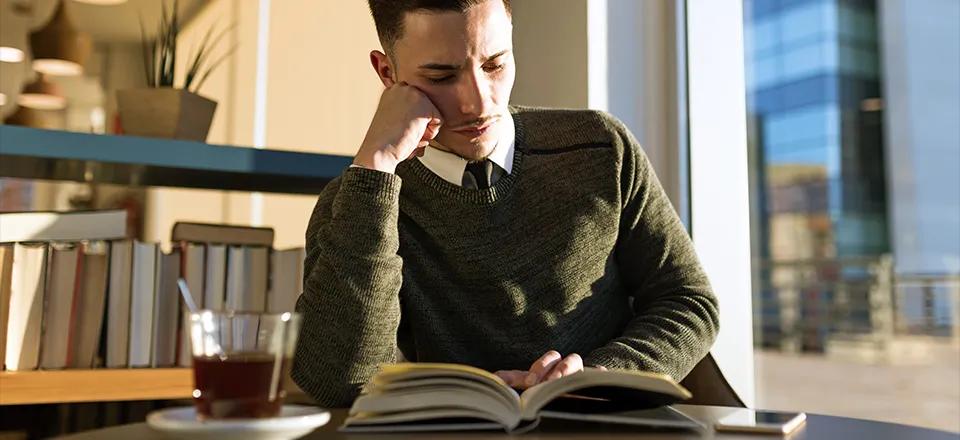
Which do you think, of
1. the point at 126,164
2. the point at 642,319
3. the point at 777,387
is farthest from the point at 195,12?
the point at 777,387

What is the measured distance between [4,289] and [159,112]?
469 millimetres

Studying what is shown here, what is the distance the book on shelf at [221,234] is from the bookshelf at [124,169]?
0.11m

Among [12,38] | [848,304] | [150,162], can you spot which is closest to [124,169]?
[150,162]

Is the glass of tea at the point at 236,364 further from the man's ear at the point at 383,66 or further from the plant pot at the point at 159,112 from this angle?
the plant pot at the point at 159,112

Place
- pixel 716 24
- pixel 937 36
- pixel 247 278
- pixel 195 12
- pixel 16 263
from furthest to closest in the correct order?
pixel 195 12 → pixel 937 36 → pixel 716 24 → pixel 247 278 → pixel 16 263

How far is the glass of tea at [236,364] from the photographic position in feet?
2.17

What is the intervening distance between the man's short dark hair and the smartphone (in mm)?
Result: 669

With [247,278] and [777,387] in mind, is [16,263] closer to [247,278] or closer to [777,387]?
[247,278]

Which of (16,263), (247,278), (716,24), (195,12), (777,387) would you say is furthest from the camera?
(777,387)

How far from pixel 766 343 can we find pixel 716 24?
17.7ft

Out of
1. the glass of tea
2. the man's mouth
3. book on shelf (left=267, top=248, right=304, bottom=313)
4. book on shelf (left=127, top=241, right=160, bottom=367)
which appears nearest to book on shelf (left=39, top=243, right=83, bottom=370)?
book on shelf (left=127, top=241, right=160, bottom=367)

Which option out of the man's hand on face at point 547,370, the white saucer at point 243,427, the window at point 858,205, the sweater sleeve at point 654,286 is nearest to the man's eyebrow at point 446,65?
the sweater sleeve at point 654,286

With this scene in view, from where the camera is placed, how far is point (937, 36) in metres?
2.76

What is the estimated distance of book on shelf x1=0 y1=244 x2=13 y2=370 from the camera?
1610 mm
